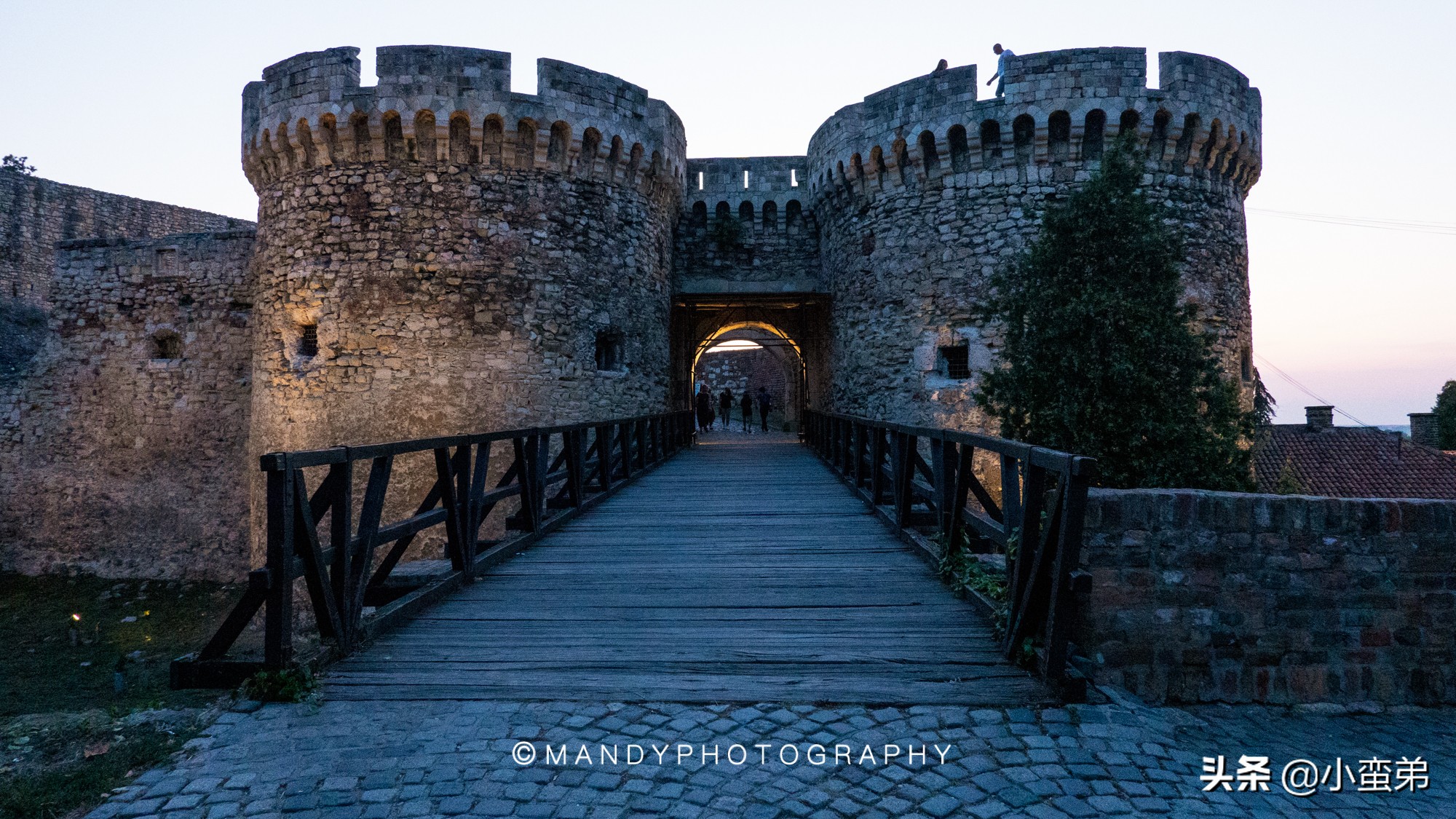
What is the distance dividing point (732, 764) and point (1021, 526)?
161 cm

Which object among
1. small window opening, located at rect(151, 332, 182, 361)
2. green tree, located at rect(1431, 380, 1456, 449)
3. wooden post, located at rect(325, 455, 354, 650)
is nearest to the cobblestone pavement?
wooden post, located at rect(325, 455, 354, 650)

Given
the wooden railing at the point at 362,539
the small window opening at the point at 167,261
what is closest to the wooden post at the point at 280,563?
the wooden railing at the point at 362,539

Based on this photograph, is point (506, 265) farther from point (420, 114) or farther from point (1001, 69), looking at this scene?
point (1001, 69)

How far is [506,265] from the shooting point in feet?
32.4

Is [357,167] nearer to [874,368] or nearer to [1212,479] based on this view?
[874,368]

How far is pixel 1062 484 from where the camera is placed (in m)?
2.98

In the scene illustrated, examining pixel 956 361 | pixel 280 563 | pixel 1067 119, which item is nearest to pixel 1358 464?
pixel 956 361

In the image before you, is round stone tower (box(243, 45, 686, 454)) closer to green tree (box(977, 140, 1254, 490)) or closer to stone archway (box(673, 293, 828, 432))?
stone archway (box(673, 293, 828, 432))

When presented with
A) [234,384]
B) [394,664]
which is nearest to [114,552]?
[234,384]

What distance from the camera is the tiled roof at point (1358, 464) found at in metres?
16.5

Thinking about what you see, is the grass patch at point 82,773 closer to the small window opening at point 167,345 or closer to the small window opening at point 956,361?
the small window opening at point 956,361

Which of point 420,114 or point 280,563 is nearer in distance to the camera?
point 280,563

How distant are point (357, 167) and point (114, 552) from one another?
751 cm

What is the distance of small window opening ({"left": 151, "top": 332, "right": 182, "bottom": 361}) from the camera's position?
11938mm
